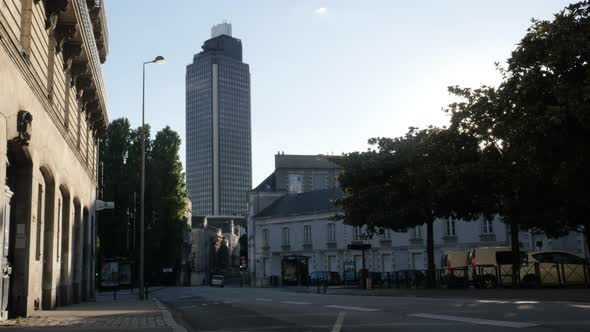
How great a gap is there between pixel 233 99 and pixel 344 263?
5261 inches

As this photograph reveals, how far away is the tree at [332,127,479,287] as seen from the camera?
29609 mm

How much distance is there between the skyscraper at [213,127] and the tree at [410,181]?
160 metres

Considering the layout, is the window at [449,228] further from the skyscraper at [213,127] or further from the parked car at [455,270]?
the skyscraper at [213,127]

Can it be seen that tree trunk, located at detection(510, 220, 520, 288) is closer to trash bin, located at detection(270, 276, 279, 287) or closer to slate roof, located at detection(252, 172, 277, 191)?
trash bin, located at detection(270, 276, 279, 287)

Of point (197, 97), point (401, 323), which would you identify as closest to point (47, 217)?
point (401, 323)

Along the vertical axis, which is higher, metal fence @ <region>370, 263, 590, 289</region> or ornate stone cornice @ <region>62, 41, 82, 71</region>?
ornate stone cornice @ <region>62, 41, 82, 71</region>

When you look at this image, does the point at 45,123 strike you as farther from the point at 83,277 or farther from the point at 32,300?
the point at 83,277

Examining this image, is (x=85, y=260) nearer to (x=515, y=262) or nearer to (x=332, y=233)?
(x=515, y=262)

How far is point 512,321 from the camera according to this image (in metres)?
9.67

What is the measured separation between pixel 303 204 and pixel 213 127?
12059 cm

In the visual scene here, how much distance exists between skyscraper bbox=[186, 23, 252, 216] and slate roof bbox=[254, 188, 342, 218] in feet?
374

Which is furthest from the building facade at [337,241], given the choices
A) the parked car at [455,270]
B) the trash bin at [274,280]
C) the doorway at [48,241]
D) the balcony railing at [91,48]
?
the doorway at [48,241]

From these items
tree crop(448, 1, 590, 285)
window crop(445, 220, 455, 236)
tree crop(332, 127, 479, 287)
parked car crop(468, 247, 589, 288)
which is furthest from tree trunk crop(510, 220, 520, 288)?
window crop(445, 220, 455, 236)

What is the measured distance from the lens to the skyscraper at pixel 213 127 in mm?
195250
